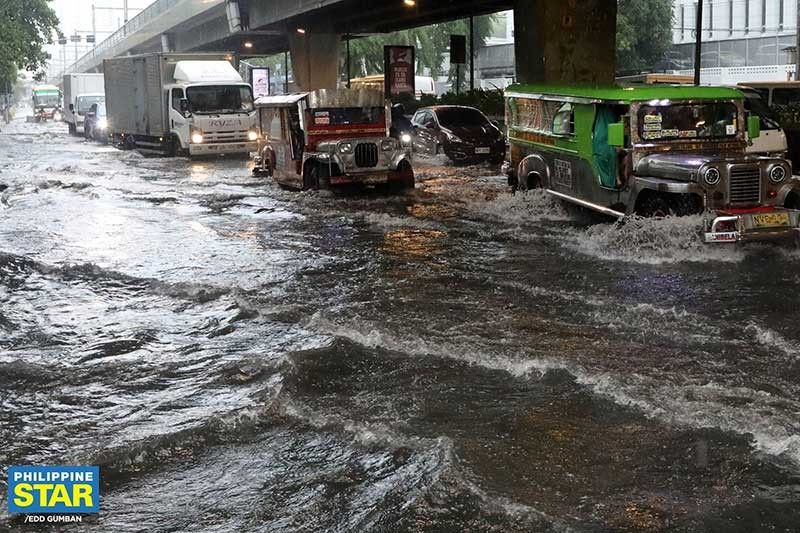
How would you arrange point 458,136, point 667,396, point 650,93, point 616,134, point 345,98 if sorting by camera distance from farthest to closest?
point 458,136 < point 345,98 < point 650,93 < point 616,134 < point 667,396

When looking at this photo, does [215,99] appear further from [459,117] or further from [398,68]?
[398,68]

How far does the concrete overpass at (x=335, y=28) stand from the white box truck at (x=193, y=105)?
498cm

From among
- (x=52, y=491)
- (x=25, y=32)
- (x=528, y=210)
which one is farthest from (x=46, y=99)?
(x=52, y=491)

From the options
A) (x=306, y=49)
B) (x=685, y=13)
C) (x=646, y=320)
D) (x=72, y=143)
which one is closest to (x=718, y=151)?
(x=646, y=320)

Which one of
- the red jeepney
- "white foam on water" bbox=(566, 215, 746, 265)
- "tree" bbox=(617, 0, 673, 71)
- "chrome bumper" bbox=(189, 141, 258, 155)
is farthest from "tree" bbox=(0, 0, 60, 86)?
"white foam on water" bbox=(566, 215, 746, 265)

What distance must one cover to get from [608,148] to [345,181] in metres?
6.64

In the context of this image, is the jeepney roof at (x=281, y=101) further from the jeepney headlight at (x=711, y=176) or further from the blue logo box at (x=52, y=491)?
the blue logo box at (x=52, y=491)

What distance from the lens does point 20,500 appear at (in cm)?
490

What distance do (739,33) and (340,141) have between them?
4036 centimetres

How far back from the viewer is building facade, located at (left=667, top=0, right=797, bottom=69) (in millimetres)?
46906

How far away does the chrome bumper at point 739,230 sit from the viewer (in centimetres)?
1081

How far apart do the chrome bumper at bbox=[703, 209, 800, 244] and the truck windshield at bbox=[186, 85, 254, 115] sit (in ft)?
65.0

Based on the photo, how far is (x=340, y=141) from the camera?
59.2 feet

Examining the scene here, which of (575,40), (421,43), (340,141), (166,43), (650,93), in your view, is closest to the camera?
(650,93)
